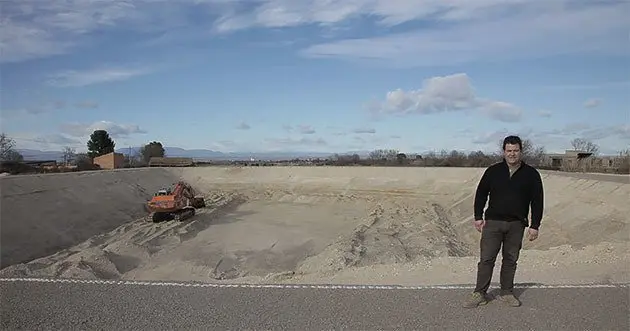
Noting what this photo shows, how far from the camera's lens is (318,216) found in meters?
41.1

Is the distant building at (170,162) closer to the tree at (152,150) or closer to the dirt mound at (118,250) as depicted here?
the tree at (152,150)

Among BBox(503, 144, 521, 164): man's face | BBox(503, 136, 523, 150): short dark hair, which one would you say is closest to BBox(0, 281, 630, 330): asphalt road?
BBox(503, 144, 521, 164): man's face

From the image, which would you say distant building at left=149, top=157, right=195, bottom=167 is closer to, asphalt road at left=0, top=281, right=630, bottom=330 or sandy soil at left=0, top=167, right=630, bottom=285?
sandy soil at left=0, top=167, right=630, bottom=285

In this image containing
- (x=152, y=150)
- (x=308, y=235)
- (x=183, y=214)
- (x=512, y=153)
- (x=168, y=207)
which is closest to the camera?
(x=512, y=153)

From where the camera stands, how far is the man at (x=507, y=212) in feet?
22.2

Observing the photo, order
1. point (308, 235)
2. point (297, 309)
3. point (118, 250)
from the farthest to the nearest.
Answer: point (308, 235) → point (118, 250) → point (297, 309)

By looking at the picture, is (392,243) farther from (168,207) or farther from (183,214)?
(168,207)

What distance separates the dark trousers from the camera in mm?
6871

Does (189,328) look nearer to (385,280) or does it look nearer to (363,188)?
(385,280)

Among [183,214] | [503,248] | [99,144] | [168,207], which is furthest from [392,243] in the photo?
[99,144]

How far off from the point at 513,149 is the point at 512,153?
50 millimetres

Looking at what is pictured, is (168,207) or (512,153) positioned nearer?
(512,153)

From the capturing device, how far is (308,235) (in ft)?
104

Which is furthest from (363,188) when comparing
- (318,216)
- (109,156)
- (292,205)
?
(109,156)
